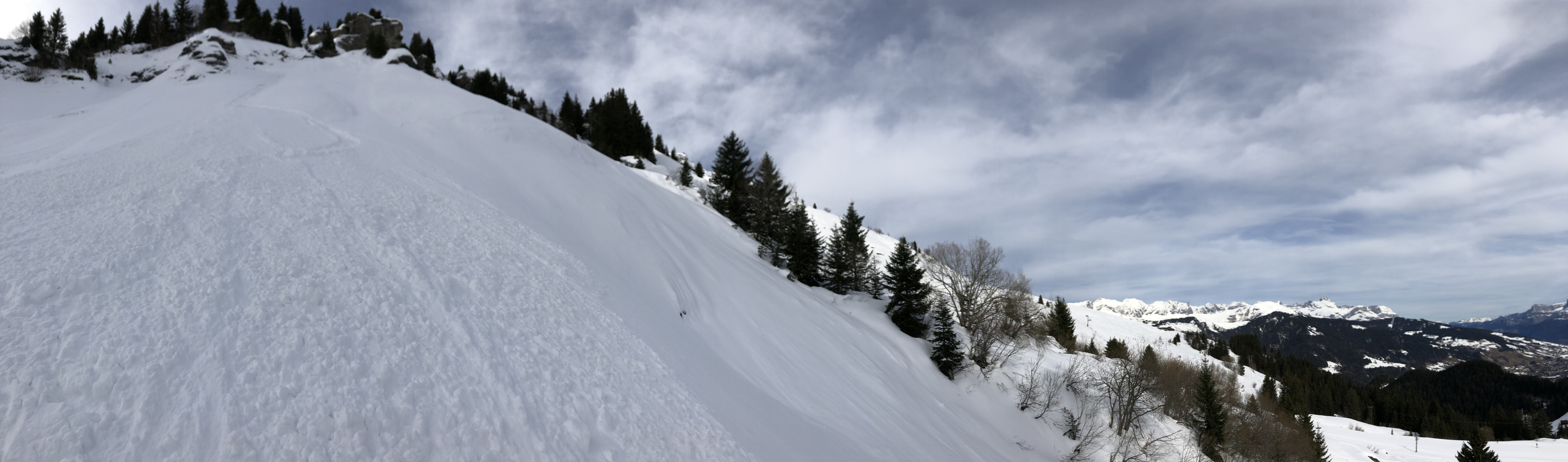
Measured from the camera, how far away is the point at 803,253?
32.4 metres

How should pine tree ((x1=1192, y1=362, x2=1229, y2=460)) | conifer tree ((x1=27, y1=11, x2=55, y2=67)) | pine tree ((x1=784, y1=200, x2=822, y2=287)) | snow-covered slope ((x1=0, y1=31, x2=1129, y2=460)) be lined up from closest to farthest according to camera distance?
snow-covered slope ((x1=0, y1=31, x2=1129, y2=460)) → pine tree ((x1=1192, y1=362, x2=1229, y2=460)) → pine tree ((x1=784, y1=200, x2=822, y2=287)) → conifer tree ((x1=27, y1=11, x2=55, y2=67))

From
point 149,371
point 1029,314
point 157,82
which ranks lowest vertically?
point 1029,314

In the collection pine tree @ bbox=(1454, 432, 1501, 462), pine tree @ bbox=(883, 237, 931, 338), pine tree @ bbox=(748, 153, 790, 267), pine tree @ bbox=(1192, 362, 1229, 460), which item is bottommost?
pine tree @ bbox=(1454, 432, 1501, 462)

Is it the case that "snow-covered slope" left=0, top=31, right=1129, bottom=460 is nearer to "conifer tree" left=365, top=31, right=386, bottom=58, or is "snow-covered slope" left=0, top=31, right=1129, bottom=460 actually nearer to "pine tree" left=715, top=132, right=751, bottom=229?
"pine tree" left=715, top=132, right=751, bottom=229

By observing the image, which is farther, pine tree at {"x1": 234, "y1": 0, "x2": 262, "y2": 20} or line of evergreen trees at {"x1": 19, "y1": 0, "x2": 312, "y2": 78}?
pine tree at {"x1": 234, "y1": 0, "x2": 262, "y2": 20}

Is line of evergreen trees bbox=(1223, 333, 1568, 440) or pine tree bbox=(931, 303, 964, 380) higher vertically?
pine tree bbox=(931, 303, 964, 380)

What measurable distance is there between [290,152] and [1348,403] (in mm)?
122254

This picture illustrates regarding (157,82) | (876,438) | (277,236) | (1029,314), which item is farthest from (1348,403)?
(157,82)

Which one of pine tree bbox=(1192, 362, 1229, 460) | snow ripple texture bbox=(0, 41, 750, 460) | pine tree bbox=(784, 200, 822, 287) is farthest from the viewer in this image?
pine tree bbox=(784, 200, 822, 287)

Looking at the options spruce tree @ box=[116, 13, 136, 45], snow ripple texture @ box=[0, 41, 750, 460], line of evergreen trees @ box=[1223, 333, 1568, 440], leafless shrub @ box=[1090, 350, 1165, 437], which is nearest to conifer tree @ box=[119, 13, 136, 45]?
spruce tree @ box=[116, 13, 136, 45]

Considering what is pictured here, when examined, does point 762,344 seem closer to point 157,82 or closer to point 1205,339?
point 157,82

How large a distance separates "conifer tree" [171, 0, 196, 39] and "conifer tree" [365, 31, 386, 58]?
21425 mm

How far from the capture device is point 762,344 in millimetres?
15328

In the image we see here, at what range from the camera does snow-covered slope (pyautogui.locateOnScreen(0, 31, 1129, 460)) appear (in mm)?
5039
